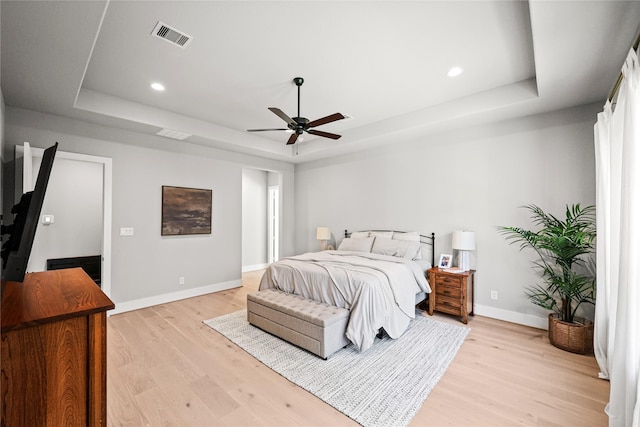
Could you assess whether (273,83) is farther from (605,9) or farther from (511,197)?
(511,197)

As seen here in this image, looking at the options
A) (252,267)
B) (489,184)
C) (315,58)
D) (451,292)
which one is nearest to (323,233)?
(252,267)

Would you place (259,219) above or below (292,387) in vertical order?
above

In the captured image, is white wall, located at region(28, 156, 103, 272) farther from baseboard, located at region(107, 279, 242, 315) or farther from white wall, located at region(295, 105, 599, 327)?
white wall, located at region(295, 105, 599, 327)

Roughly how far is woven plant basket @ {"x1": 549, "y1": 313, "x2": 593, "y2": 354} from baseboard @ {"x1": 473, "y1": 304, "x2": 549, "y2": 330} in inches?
19.3

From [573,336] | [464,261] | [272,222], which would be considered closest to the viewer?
[573,336]

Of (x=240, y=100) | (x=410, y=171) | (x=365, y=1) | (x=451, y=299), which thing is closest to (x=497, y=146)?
(x=410, y=171)

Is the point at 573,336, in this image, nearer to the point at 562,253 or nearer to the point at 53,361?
the point at 562,253

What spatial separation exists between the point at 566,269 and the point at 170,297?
5403mm

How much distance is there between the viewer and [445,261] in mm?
4191

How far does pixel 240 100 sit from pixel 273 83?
0.70 m

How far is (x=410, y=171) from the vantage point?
4762 millimetres

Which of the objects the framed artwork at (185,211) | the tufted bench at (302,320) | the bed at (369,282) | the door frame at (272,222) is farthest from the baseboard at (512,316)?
the door frame at (272,222)

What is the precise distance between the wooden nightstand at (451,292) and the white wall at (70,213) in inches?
209

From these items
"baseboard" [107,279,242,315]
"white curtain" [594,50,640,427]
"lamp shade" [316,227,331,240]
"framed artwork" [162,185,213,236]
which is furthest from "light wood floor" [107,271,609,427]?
"lamp shade" [316,227,331,240]
